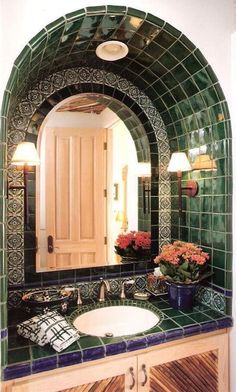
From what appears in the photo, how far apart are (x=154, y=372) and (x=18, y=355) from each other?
558mm

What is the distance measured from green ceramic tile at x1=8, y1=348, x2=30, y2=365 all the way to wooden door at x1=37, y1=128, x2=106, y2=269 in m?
0.52

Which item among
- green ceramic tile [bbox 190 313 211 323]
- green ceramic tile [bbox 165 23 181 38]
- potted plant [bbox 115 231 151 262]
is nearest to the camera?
green ceramic tile [bbox 165 23 181 38]

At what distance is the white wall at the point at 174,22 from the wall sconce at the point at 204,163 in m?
0.13

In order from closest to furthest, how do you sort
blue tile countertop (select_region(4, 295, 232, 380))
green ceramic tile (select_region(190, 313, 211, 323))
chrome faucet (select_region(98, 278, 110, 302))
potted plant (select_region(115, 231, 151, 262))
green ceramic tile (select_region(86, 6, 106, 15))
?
blue tile countertop (select_region(4, 295, 232, 380)) → green ceramic tile (select_region(86, 6, 106, 15)) → green ceramic tile (select_region(190, 313, 211, 323)) → chrome faucet (select_region(98, 278, 110, 302)) → potted plant (select_region(115, 231, 151, 262))

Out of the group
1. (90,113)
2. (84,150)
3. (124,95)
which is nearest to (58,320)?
(84,150)

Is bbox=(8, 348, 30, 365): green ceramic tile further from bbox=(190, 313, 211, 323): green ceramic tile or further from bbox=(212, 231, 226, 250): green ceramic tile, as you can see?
bbox=(212, 231, 226, 250): green ceramic tile

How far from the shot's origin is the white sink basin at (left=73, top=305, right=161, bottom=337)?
142cm

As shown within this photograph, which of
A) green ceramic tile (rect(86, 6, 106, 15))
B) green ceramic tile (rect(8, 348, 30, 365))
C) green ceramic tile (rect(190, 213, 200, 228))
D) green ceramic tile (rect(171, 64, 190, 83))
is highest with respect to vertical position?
green ceramic tile (rect(86, 6, 106, 15))

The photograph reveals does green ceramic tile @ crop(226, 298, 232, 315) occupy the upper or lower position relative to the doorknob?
lower

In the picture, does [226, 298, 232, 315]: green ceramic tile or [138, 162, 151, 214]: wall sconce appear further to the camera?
[138, 162, 151, 214]: wall sconce

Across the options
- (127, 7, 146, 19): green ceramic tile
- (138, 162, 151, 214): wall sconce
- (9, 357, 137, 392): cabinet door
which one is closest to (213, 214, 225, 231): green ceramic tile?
(138, 162, 151, 214): wall sconce

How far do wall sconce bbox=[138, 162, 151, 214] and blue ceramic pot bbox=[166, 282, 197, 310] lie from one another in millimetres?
515

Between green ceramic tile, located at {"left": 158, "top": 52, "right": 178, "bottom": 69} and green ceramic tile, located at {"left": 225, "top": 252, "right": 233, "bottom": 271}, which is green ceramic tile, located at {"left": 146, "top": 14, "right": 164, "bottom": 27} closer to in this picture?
green ceramic tile, located at {"left": 158, "top": 52, "right": 178, "bottom": 69}

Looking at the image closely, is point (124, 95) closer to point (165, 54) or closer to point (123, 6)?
point (165, 54)
